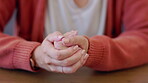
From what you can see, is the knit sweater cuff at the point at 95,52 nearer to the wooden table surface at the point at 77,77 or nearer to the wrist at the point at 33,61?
the wooden table surface at the point at 77,77

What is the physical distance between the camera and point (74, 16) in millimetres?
990

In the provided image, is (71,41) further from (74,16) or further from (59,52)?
(74,16)

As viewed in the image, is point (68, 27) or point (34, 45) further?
point (68, 27)

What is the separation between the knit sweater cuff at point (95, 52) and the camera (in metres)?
0.72

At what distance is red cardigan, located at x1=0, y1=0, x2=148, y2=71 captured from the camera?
738mm

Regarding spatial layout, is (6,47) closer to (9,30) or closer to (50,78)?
(50,78)

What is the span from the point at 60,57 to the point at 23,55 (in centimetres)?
13

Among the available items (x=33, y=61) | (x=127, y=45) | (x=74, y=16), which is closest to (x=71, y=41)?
(x=33, y=61)

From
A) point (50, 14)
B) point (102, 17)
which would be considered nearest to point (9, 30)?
point (50, 14)

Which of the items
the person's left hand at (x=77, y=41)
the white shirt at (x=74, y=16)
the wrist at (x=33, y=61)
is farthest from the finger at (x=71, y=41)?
the white shirt at (x=74, y=16)

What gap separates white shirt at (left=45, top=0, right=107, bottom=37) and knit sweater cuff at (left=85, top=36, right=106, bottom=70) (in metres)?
0.26

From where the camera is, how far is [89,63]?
72cm

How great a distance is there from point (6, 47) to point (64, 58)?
0.20m

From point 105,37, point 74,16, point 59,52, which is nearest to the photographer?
point 59,52
